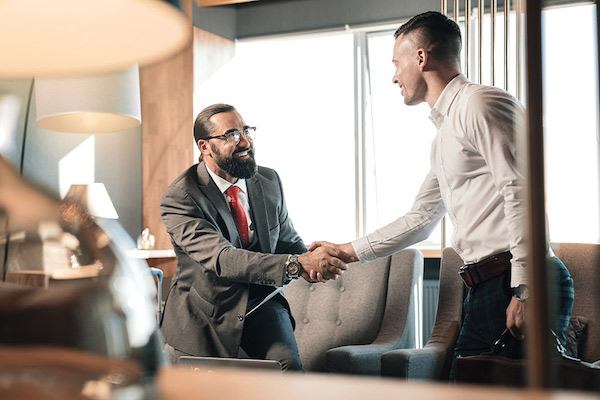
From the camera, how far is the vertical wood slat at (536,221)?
Answer: 38cm

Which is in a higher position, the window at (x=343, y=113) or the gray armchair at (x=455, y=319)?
the window at (x=343, y=113)

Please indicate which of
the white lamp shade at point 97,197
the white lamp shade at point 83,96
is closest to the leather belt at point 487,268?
the white lamp shade at point 83,96

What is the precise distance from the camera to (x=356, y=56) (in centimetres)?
681

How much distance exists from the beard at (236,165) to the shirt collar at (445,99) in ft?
2.95

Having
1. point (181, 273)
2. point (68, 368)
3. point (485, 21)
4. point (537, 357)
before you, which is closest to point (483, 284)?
point (181, 273)

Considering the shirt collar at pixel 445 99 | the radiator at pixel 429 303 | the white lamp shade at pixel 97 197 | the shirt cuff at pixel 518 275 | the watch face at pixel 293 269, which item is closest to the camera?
the shirt cuff at pixel 518 275

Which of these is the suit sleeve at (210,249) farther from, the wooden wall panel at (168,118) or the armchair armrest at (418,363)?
the wooden wall panel at (168,118)

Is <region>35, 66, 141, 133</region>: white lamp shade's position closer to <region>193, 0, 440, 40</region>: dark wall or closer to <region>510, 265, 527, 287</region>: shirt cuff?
<region>510, 265, 527, 287</region>: shirt cuff

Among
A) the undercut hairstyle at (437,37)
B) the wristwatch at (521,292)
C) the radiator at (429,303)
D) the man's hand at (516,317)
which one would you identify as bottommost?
the radiator at (429,303)

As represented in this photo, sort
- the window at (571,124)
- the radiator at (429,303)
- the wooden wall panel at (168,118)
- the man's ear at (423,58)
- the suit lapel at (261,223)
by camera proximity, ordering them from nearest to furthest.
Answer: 1. the man's ear at (423,58)
2. the suit lapel at (261,223)
3. the window at (571,124)
4. the radiator at (429,303)
5. the wooden wall panel at (168,118)

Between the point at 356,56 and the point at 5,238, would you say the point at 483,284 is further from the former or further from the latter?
the point at 356,56

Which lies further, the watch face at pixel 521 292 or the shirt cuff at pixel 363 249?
the shirt cuff at pixel 363 249

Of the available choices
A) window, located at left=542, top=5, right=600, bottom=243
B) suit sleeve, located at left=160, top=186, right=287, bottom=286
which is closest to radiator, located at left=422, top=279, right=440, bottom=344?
window, located at left=542, top=5, right=600, bottom=243

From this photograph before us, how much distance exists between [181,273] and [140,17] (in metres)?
2.43
